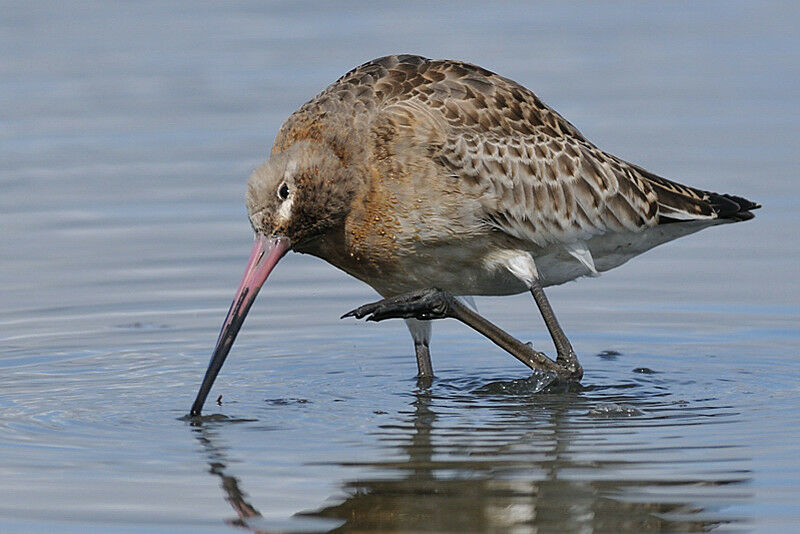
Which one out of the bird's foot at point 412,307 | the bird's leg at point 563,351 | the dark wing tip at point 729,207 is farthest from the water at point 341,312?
the dark wing tip at point 729,207

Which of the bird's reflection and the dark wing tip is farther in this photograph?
the dark wing tip

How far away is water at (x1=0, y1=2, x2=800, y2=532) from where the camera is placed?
9.18 m

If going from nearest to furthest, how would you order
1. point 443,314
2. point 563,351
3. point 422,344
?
1. point 443,314
2. point 563,351
3. point 422,344

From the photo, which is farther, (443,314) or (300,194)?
(443,314)

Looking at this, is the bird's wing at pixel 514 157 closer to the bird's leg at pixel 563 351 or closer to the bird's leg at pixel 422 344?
the bird's leg at pixel 563 351

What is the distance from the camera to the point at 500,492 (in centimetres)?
915

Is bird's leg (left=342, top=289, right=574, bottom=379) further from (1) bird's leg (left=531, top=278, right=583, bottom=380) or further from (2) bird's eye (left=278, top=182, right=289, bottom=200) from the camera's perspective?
(2) bird's eye (left=278, top=182, right=289, bottom=200)

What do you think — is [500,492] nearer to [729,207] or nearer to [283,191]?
[283,191]

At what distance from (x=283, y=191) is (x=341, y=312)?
3.15 meters

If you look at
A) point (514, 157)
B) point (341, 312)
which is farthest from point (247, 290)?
point (341, 312)

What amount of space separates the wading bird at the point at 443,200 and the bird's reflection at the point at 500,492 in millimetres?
1352

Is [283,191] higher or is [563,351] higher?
[283,191]

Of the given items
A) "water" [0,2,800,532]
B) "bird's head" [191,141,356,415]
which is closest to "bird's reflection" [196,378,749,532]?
"water" [0,2,800,532]

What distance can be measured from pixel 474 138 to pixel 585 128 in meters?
5.40
